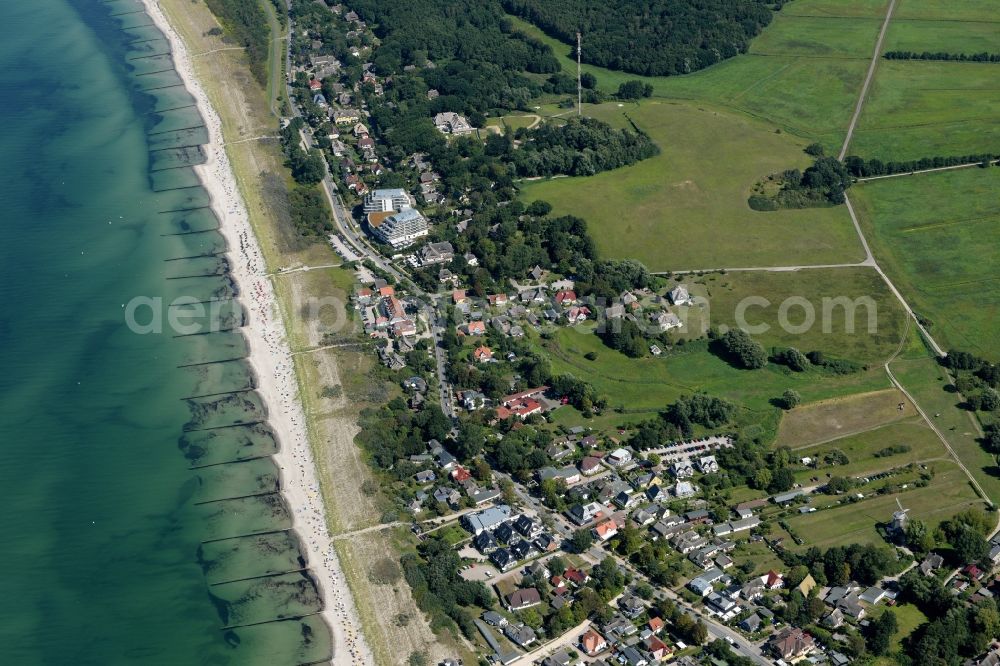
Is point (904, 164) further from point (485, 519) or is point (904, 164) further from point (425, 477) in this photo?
point (485, 519)

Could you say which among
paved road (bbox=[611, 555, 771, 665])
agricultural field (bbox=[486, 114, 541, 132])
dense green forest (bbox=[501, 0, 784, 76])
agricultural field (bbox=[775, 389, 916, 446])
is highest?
dense green forest (bbox=[501, 0, 784, 76])

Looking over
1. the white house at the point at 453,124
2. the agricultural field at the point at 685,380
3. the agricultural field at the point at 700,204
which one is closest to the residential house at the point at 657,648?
the agricultural field at the point at 685,380

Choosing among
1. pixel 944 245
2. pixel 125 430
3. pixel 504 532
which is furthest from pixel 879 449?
pixel 125 430

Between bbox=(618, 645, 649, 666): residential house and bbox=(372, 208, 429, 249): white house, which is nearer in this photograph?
bbox=(618, 645, 649, 666): residential house

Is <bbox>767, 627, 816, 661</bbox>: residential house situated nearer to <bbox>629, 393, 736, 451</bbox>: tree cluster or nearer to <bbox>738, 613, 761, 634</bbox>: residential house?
<bbox>738, 613, 761, 634</bbox>: residential house

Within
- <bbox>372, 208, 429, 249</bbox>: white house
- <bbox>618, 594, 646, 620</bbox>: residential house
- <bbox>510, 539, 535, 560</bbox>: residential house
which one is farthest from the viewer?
<bbox>372, 208, 429, 249</bbox>: white house

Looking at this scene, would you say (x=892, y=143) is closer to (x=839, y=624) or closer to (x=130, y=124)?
(x=839, y=624)

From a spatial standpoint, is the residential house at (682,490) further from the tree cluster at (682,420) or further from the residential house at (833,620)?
the residential house at (833,620)

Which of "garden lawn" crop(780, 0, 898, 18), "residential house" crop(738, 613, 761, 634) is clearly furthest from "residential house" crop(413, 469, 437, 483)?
"garden lawn" crop(780, 0, 898, 18)
